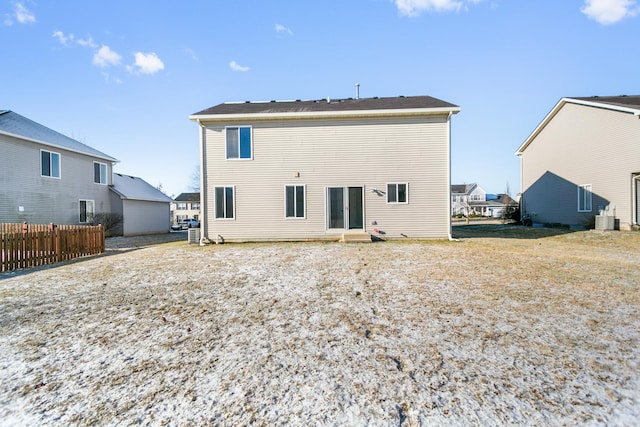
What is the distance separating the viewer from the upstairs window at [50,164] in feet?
54.9

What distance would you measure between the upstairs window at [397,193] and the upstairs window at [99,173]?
64.4 ft

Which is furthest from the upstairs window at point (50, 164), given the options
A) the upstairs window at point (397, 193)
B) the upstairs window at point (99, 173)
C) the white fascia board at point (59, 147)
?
the upstairs window at point (397, 193)

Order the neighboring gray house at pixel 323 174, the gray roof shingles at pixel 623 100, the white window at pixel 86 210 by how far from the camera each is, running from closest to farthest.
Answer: the neighboring gray house at pixel 323 174
the gray roof shingles at pixel 623 100
the white window at pixel 86 210

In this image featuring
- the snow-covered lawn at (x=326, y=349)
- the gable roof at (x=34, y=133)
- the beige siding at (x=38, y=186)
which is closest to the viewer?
the snow-covered lawn at (x=326, y=349)

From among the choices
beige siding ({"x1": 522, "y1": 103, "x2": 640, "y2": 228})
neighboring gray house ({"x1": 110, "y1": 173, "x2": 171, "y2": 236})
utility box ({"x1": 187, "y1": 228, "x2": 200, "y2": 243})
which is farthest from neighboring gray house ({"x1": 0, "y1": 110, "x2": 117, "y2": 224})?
beige siding ({"x1": 522, "y1": 103, "x2": 640, "y2": 228})

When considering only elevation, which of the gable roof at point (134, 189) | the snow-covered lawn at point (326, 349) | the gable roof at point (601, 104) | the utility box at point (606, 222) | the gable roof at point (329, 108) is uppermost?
the gable roof at point (601, 104)

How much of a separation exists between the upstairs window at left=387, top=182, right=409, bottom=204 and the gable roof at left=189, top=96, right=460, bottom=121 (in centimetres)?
290

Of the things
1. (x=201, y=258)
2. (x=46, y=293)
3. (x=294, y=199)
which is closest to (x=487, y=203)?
(x=294, y=199)

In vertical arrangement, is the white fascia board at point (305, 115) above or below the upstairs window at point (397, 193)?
above

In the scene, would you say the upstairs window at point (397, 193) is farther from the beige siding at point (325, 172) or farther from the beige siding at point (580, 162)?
the beige siding at point (580, 162)

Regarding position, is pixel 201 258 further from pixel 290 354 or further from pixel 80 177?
pixel 80 177

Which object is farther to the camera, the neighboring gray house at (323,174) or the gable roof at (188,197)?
the gable roof at (188,197)

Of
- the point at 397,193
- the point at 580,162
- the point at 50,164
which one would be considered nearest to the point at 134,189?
the point at 50,164

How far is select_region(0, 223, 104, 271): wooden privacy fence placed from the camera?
316 inches
